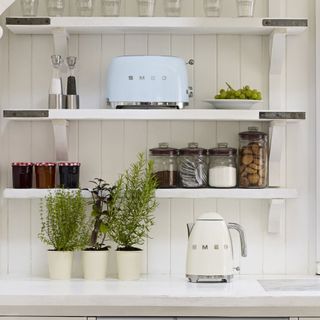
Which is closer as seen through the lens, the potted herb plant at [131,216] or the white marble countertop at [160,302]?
the white marble countertop at [160,302]

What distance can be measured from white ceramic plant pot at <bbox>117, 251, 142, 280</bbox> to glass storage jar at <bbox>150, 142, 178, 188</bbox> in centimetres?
30

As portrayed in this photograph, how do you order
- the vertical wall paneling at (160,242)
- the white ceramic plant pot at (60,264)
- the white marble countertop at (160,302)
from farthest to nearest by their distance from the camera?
the vertical wall paneling at (160,242), the white ceramic plant pot at (60,264), the white marble countertop at (160,302)

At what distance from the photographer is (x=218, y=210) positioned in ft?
11.6

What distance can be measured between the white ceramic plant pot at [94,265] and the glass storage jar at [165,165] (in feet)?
1.21

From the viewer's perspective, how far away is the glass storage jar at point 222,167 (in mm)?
3365

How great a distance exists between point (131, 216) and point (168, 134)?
0.41m

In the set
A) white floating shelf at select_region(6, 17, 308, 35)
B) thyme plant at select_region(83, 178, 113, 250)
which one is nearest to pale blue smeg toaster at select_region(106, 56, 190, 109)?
white floating shelf at select_region(6, 17, 308, 35)

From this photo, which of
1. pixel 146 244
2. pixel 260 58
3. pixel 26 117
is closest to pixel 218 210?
pixel 146 244

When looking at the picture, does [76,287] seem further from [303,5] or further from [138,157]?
[303,5]

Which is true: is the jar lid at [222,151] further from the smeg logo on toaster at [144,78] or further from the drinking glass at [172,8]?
the drinking glass at [172,8]

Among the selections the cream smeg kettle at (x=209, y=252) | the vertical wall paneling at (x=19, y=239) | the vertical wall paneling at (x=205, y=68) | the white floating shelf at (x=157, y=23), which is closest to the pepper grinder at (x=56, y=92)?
the white floating shelf at (x=157, y=23)

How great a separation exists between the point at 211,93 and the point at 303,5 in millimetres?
531

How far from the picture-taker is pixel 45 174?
3.40 m

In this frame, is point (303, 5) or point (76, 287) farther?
point (303, 5)
